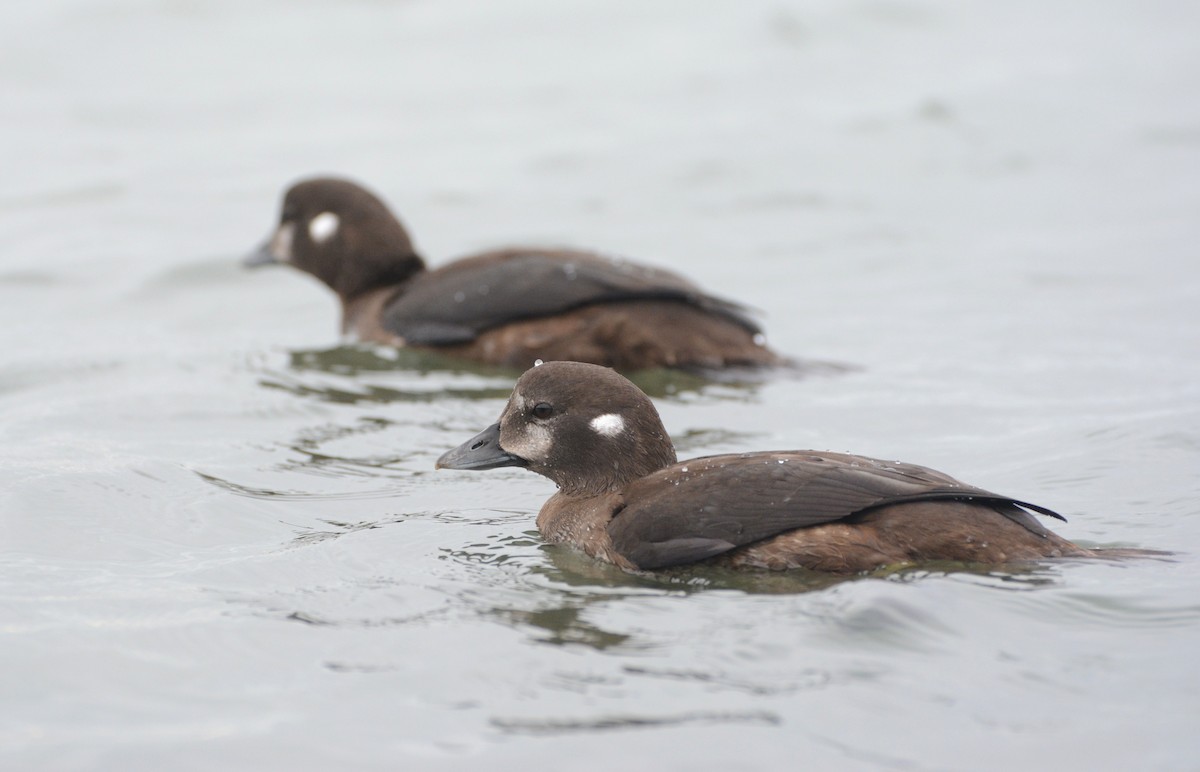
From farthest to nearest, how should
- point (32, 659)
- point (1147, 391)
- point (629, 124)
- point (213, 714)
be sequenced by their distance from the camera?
point (629, 124) < point (1147, 391) < point (32, 659) < point (213, 714)

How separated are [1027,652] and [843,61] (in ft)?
42.4

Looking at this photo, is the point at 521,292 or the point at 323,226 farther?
the point at 323,226

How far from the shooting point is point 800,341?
Answer: 9.62 meters

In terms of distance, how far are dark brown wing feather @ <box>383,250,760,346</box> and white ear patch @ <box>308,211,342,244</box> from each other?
2.94 ft

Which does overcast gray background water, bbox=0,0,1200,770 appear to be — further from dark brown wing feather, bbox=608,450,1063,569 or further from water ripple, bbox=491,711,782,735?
dark brown wing feather, bbox=608,450,1063,569

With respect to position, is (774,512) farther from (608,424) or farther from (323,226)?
(323,226)

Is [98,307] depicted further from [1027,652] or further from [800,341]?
[1027,652]

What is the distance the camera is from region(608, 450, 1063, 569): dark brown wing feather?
16.9ft

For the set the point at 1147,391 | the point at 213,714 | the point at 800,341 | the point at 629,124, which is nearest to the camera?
the point at 213,714

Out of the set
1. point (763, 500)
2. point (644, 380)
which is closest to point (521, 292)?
point (644, 380)

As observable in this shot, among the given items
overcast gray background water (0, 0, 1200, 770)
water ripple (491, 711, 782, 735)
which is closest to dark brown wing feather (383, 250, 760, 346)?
overcast gray background water (0, 0, 1200, 770)

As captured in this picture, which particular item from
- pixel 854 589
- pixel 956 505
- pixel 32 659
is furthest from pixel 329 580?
pixel 956 505

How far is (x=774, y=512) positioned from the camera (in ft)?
17.0

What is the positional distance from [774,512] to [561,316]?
352 centimetres
